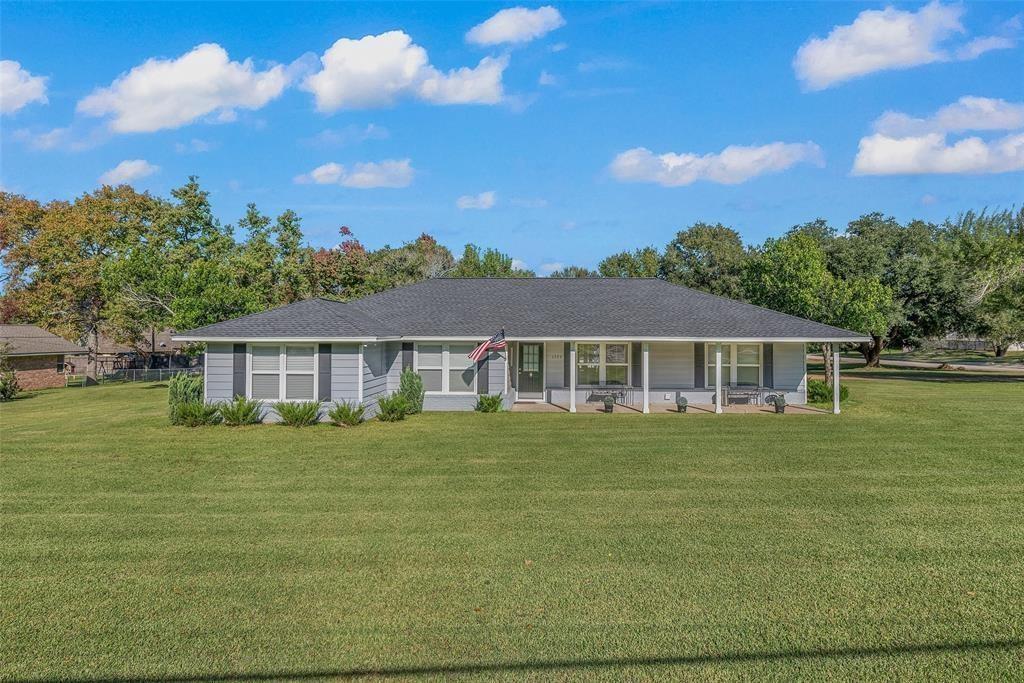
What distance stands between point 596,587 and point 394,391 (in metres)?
14.3

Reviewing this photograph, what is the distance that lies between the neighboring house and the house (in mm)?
20132

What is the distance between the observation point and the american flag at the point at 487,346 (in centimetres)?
1942

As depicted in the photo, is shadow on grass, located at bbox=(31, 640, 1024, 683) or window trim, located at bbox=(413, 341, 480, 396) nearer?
shadow on grass, located at bbox=(31, 640, 1024, 683)

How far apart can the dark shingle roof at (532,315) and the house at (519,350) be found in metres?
0.06

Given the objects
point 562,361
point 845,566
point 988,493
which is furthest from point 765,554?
point 562,361

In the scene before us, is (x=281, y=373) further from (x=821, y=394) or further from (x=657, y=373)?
(x=821, y=394)

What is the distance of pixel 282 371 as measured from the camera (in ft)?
58.4

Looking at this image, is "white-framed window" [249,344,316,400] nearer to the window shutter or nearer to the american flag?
the american flag

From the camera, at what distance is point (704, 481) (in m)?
10.6

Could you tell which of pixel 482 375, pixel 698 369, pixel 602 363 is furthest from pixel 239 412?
pixel 698 369

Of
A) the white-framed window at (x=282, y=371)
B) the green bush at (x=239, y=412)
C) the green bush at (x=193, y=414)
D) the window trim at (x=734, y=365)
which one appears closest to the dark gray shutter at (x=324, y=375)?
the white-framed window at (x=282, y=371)

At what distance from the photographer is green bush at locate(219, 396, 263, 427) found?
16781mm

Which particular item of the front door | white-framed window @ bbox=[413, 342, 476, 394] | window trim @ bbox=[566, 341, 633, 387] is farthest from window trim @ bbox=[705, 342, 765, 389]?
white-framed window @ bbox=[413, 342, 476, 394]

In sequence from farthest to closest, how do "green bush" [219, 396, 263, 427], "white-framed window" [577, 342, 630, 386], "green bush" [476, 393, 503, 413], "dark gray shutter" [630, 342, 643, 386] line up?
"white-framed window" [577, 342, 630, 386] → "dark gray shutter" [630, 342, 643, 386] → "green bush" [476, 393, 503, 413] → "green bush" [219, 396, 263, 427]
